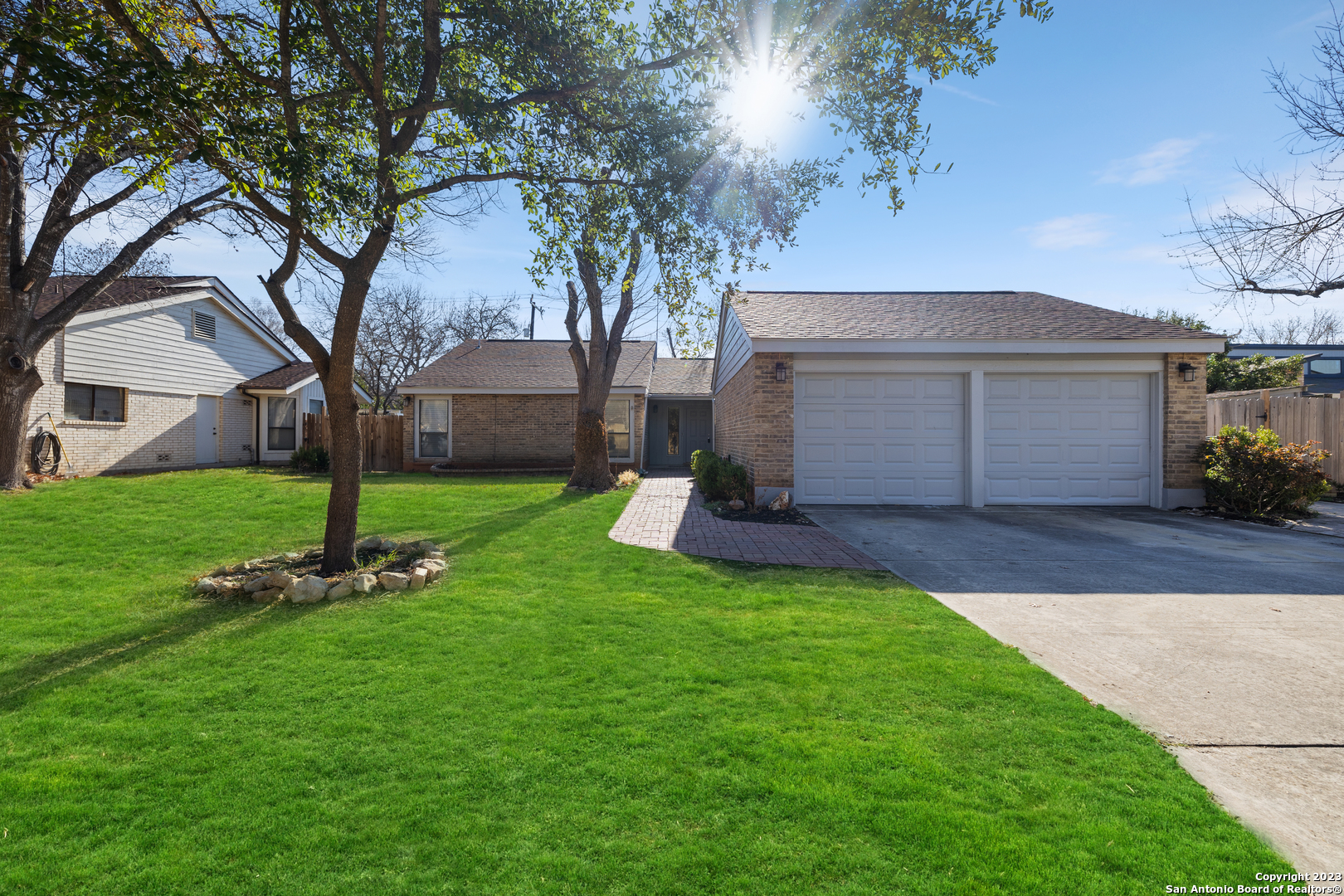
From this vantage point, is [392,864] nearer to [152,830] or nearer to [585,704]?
[152,830]

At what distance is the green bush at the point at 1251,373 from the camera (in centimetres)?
2011

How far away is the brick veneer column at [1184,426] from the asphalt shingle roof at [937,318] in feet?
2.20

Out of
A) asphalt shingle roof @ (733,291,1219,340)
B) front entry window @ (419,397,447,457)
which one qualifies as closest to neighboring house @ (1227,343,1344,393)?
asphalt shingle roof @ (733,291,1219,340)

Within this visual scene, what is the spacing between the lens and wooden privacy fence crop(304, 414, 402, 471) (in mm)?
18500

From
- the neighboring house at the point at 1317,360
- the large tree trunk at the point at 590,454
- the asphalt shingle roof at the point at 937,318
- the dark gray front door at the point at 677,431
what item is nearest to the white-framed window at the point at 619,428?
the dark gray front door at the point at 677,431

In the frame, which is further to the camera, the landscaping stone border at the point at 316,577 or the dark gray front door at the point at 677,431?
the dark gray front door at the point at 677,431

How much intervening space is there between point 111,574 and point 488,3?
22.8 ft

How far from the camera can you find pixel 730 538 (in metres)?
8.20

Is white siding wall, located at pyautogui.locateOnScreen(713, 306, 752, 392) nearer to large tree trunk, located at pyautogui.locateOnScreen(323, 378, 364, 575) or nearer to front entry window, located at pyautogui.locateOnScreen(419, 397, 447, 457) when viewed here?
large tree trunk, located at pyautogui.locateOnScreen(323, 378, 364, 575)

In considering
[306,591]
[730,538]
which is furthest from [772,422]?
[306,591]

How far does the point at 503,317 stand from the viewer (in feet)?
123

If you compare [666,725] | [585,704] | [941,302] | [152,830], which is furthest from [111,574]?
[941,302]

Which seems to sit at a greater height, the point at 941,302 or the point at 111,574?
the point at 941,302

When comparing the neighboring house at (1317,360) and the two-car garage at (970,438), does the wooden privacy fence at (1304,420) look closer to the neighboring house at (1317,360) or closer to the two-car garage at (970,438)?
the two-car garage at (970,438)
